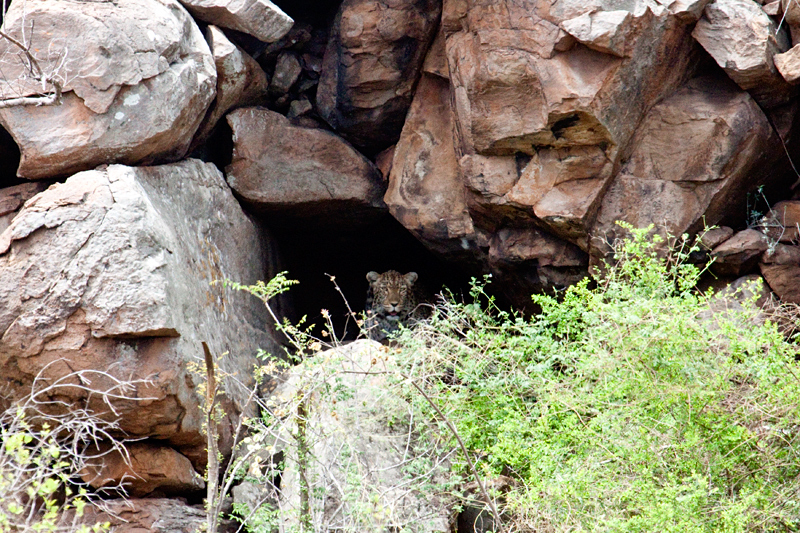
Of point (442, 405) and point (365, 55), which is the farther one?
point (365, 55)

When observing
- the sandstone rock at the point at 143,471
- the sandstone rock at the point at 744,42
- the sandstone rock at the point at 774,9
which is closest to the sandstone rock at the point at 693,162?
the sandstone rock at the point at 744,42

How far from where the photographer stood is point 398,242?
930 cm

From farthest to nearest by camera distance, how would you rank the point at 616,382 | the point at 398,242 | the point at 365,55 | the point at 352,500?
the point at 398,242 → the point at 365,55 → the point at 616,382 → the point at 352,500

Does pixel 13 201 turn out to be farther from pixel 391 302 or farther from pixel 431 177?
pixel 391 302

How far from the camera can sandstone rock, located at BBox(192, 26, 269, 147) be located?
6.26m

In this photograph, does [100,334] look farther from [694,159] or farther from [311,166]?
[694,159]

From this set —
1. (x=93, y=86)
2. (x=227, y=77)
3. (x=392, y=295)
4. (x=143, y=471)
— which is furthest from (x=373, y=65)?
(x=143, y=471)

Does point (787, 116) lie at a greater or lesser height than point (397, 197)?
greater

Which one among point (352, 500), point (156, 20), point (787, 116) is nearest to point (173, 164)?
point (156, 20)

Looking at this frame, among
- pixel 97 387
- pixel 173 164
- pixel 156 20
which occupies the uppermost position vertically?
pixel 156 20

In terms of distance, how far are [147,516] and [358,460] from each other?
149 cm

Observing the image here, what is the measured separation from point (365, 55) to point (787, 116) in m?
3.89

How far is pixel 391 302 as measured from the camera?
8461 mm

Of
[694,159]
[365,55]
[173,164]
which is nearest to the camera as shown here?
[173,164]
